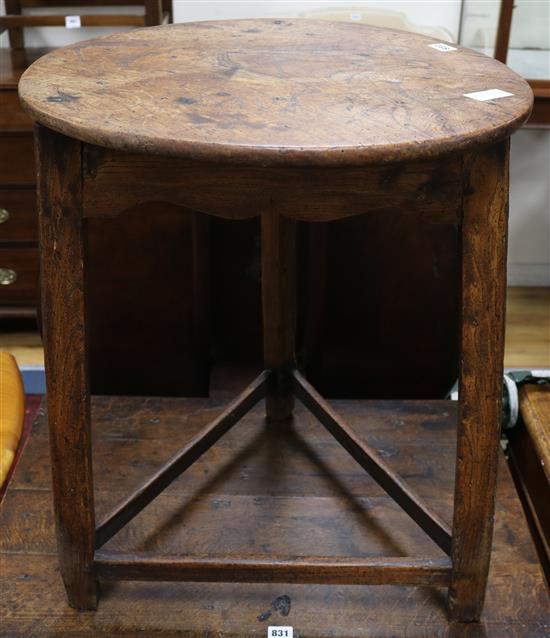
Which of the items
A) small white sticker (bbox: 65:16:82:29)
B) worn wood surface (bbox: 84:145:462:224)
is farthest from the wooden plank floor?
small white sticker (bbox: 65:16:82:29)

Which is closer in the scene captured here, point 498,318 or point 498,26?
point 498,318

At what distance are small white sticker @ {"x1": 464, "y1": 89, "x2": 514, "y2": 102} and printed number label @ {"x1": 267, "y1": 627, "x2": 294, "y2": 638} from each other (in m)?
0.75

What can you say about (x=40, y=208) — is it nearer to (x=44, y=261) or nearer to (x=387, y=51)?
(x=44, y=261)

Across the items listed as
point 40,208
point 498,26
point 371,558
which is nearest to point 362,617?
point 371,558

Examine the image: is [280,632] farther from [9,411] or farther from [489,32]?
[489,32]

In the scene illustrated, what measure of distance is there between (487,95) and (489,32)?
4.10 ft

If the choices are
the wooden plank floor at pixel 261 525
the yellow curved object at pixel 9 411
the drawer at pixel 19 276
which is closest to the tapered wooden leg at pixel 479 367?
the wooden plank floor at pixel 261 525

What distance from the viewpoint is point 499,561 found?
4.71 feet

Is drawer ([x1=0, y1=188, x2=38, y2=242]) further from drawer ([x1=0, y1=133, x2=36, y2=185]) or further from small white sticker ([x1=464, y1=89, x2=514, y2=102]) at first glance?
small white sticker ([x1=464, y1=89, x2=514, y2=102])

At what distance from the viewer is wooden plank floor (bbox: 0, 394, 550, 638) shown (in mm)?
1323

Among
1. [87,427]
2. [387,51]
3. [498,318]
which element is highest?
[387,51]

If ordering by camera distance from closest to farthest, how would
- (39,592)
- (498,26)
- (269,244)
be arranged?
(39,592)
(269,244)
(498,26)

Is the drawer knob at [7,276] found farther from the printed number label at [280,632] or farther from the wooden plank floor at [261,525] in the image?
the printed number label at [280,632]

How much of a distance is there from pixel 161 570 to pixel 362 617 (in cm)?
30
